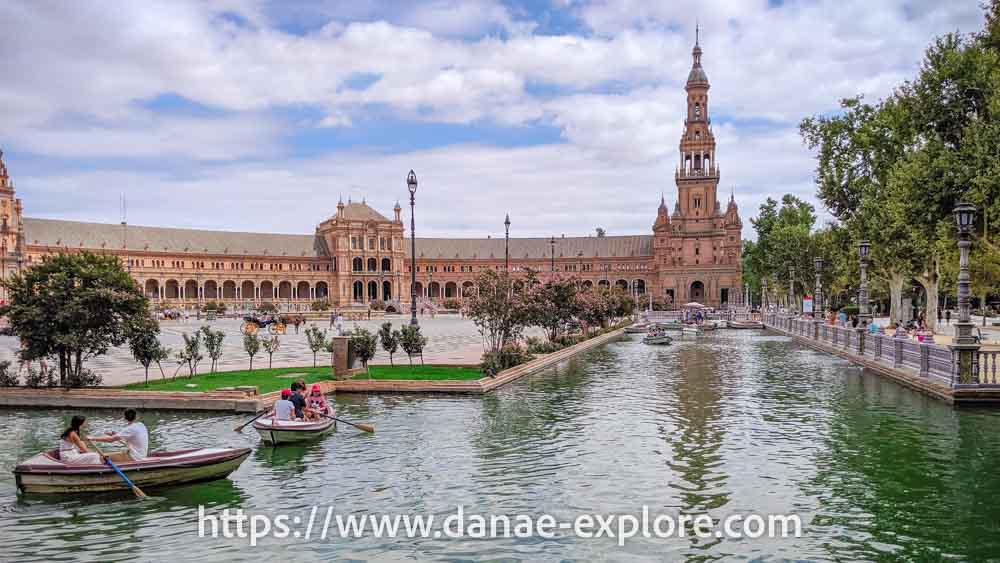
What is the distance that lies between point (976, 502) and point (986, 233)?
2223 centimetres

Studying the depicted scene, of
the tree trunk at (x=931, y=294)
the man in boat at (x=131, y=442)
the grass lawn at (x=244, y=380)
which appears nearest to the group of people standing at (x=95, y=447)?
the man in boat at (x=131, y=442)

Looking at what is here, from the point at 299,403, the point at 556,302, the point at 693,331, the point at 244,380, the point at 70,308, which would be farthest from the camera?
the point at 693,331

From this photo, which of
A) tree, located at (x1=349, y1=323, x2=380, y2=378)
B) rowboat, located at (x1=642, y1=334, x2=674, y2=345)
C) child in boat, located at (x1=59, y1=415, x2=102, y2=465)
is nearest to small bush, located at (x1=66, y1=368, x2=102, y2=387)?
tree, located at (x1=349, y1=323, x2=380, y2=378)

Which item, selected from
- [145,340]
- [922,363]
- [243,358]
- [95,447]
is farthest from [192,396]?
[922,363]

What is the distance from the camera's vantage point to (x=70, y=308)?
21391mm

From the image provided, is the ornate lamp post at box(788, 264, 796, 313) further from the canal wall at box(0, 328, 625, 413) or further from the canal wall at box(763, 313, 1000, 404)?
the canal wall at box(0, 328, 625, 413)

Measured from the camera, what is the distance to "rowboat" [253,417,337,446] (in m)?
15.7

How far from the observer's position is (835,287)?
285 feet

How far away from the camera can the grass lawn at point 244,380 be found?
73.3ft

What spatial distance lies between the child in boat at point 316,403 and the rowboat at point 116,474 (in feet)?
12.0

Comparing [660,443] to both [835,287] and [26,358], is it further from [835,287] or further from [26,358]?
[835,287]

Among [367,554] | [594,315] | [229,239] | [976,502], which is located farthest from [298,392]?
[229,239]

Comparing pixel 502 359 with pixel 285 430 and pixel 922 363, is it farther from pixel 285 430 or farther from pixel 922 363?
pixel 922 363

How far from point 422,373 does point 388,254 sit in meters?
121
